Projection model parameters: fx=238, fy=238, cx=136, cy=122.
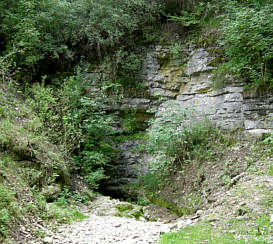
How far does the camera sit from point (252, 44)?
26.0 ft

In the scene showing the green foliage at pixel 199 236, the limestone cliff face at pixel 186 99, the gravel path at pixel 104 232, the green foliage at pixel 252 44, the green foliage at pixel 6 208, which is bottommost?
the gravel path at pixel 104 232

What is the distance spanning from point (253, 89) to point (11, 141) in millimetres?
7834

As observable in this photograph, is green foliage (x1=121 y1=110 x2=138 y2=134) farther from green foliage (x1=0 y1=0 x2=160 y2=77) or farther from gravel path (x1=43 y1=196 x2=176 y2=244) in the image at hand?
gravel path (x1=43 y1=196 x2=176 y2=244)

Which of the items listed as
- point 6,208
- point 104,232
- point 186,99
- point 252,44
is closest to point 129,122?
point 186,99

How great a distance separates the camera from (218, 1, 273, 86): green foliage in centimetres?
753

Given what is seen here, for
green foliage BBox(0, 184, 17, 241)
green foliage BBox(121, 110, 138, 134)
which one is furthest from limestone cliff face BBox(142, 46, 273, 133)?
green foliage BBox(0, 184, 17, 241)

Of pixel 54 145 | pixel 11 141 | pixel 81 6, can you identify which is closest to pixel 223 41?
pixel 81 6

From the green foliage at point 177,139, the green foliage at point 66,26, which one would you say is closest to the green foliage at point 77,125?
the green foliage at point 66,26

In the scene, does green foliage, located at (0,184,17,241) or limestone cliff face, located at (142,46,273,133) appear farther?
limestone cliff face, located at (142,46,273,133)

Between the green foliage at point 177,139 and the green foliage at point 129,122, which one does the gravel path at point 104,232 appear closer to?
the green foliage at point 177,139

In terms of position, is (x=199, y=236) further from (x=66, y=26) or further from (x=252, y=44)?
(x=66, y=26)

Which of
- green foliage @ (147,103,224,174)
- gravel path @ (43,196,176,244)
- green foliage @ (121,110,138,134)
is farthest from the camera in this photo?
green foliage @ (121,110,138,134)

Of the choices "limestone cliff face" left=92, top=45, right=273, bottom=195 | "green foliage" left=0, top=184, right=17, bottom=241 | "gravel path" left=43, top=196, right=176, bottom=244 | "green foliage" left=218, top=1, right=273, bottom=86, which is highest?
"green foliage" left=218, top=1, right=273, bottom=86

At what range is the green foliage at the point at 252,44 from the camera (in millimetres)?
7531
